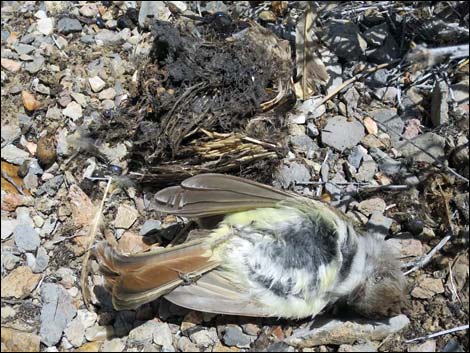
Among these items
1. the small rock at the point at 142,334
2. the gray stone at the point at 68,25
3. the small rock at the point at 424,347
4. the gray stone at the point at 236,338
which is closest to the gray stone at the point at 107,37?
the gray stone at the point at 68,25

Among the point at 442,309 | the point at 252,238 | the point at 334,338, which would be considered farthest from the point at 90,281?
the point at 442,309

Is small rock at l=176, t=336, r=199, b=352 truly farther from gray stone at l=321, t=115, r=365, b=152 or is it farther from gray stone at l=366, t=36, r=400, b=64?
gray stone at l=366, t=36, r=400, b=64

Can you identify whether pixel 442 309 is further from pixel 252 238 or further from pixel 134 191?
pixel 134 191

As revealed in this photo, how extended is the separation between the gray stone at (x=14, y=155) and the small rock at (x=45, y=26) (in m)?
0.64

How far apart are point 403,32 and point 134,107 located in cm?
145

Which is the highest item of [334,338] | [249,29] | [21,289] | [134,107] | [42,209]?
[249,29]

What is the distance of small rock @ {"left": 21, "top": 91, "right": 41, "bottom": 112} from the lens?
357 cm

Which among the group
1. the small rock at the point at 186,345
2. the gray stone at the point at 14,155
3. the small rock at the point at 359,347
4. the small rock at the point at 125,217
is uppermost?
the gray stone at the point at 14,155

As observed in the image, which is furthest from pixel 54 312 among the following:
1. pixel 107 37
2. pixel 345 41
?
pixel 345 41

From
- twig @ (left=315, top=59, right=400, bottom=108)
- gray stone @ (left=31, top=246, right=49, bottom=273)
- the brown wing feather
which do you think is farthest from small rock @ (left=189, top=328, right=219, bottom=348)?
twig @ (left=315, top=59, right=400, bottom=108)

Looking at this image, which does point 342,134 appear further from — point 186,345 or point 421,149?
point 186,345

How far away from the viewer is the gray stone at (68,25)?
149 inches

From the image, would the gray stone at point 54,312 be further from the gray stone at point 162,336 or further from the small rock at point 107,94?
the small rock at point 107,94

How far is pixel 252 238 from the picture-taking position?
3.28 meters
